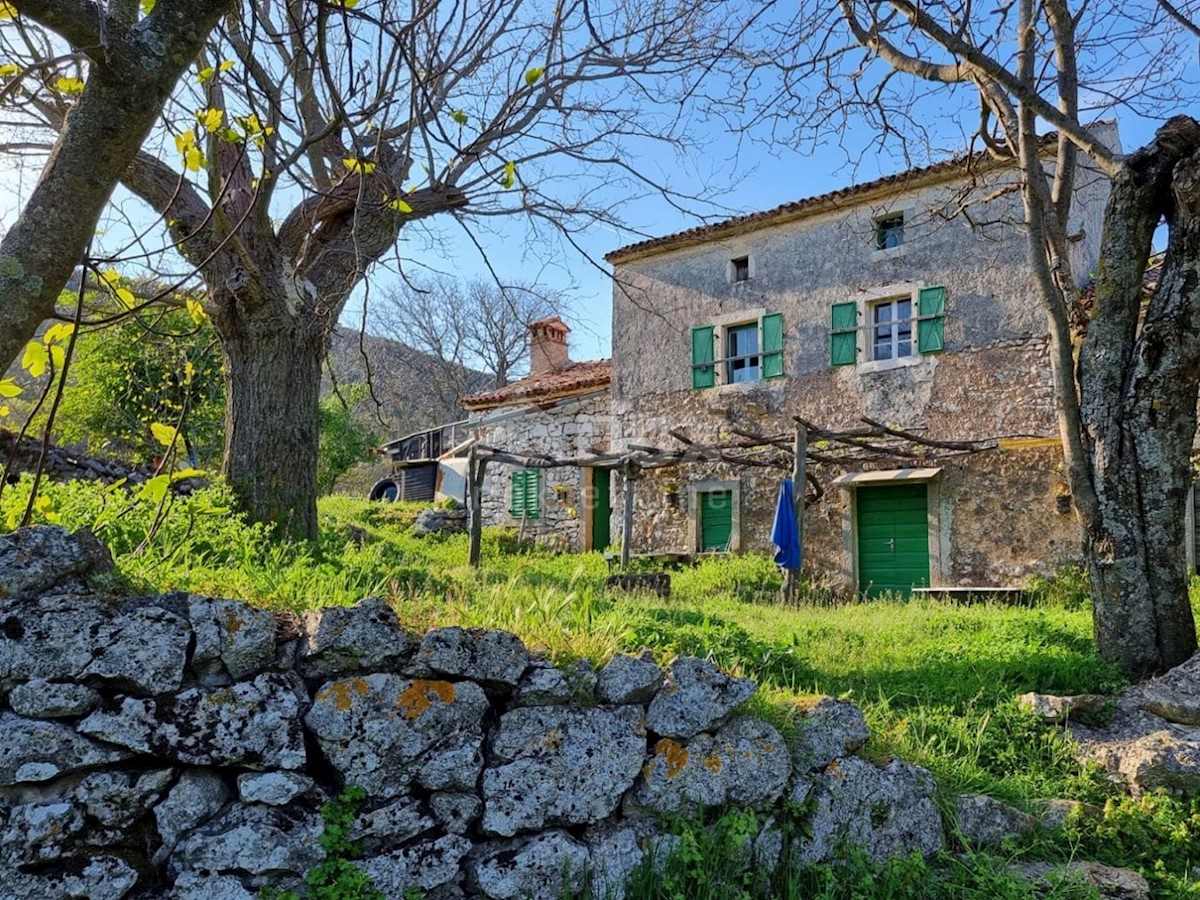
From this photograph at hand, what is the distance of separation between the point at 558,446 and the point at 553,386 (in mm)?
1256

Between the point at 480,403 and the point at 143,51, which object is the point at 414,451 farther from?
the point at 143,51

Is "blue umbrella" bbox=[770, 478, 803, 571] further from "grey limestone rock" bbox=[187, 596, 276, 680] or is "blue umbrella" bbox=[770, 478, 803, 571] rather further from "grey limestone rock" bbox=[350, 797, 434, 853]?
"grey limestone rock" bbox=[187, 596, 276, 680]

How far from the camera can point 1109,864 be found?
3.23m

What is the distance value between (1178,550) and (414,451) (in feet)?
71.8

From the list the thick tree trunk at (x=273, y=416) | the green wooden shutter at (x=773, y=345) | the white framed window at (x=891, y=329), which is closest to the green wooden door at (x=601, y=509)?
the green wooden shutter at (x=773, y=345)

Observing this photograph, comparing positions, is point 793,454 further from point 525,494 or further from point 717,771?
point 717,771

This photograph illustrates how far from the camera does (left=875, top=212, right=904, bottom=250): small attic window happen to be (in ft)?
41.4

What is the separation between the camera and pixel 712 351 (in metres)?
14.2

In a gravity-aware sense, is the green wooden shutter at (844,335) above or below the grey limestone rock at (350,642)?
above

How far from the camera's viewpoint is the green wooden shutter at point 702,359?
14203 mm

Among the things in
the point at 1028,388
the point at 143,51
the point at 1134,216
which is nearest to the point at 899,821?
the point at 143,51

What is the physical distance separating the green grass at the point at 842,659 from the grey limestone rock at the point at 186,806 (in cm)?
63

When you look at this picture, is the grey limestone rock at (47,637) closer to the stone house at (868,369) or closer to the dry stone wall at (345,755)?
the dry stone wall at (345,755)

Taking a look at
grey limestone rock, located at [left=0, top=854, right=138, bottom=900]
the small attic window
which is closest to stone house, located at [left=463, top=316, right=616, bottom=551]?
the small attic window
